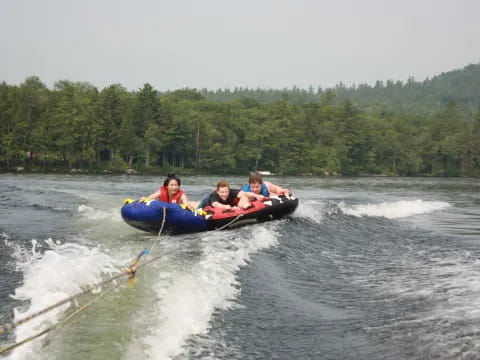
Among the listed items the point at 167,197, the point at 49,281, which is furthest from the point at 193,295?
the point at 167,197

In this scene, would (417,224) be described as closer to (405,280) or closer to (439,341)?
(405,280)

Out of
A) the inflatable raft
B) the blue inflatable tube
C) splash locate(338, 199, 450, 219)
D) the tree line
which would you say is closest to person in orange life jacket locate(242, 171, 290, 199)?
the inflatable raft

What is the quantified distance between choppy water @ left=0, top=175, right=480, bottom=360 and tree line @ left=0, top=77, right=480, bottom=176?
156 feet

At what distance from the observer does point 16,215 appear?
12242 millimetres

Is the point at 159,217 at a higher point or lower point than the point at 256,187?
lower

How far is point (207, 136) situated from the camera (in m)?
67.4

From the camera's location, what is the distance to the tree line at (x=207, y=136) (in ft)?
180

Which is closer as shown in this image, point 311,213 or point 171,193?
point 171,193

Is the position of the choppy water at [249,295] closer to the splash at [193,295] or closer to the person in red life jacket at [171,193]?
the splash at [193,295]

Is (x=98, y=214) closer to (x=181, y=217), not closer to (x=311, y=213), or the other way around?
(x=181, y=217)

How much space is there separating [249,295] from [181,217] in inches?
151

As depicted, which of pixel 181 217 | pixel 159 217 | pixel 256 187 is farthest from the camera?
pixel 256 187

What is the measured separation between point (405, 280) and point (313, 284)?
126cm

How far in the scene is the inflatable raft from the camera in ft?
29.2
